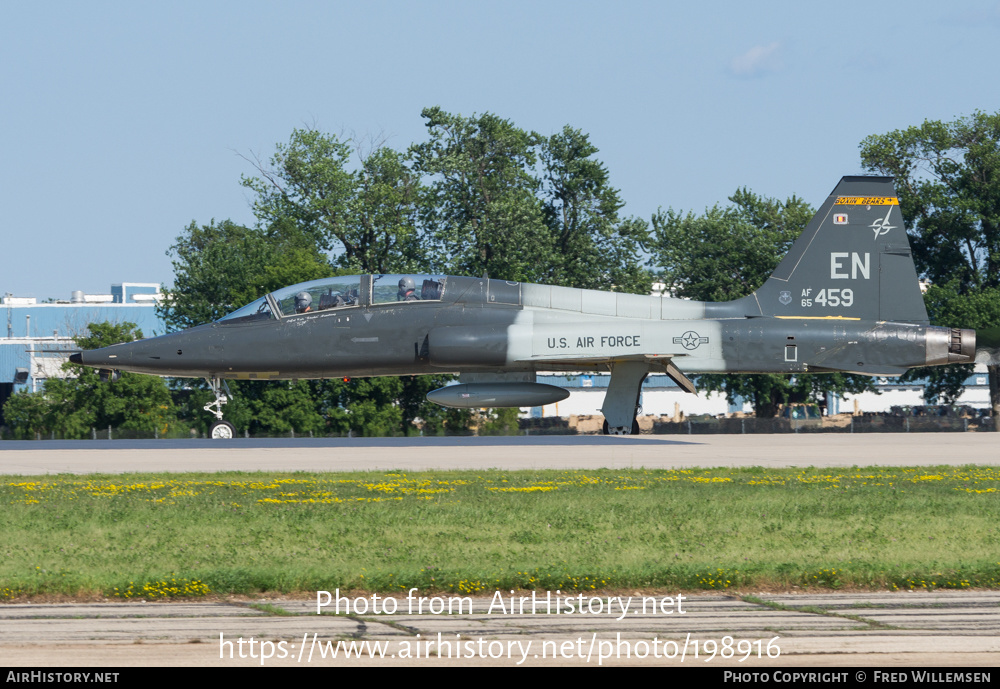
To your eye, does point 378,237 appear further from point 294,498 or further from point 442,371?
point 294,498

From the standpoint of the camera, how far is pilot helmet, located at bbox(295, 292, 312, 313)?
25656 mm

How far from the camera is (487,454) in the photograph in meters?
23.0

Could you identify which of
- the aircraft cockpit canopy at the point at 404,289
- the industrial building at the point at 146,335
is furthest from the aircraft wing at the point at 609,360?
the industrial building at the point at 146,335

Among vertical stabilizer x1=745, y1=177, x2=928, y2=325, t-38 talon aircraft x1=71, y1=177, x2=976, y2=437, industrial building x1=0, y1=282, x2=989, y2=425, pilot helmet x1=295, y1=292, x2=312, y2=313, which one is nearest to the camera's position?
t-38 talon aircraft x1=71, y1=177, x2=976, y2=437

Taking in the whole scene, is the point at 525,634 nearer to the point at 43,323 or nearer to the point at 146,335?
the point at 146,335

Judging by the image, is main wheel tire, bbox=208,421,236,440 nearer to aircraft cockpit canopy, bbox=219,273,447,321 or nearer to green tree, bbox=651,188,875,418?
aircraft cockpit canopy, bbox=219,273,447,321

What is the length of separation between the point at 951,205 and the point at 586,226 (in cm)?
1838

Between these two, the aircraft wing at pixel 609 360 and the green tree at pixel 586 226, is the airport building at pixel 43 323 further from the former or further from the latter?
the aircraft wing at pixel 609 360

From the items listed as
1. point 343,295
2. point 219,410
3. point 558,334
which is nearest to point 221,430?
point 219,410

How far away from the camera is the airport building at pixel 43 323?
2869 inches

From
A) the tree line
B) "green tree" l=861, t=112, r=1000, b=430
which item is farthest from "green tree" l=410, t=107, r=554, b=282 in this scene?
"green tree" l=861, t=112, r=1000, b=430

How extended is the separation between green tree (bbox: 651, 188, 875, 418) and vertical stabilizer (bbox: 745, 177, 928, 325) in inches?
929
